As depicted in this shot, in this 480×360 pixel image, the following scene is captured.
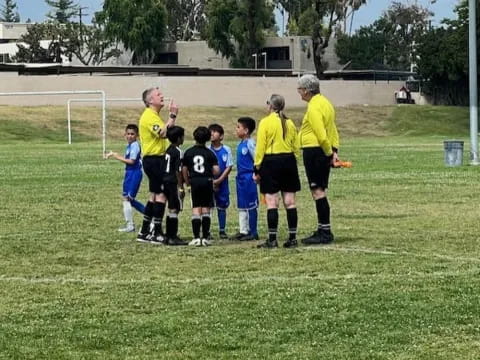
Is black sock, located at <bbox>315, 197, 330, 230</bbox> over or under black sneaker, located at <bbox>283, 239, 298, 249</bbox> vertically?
over

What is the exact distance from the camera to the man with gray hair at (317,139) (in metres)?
13.3

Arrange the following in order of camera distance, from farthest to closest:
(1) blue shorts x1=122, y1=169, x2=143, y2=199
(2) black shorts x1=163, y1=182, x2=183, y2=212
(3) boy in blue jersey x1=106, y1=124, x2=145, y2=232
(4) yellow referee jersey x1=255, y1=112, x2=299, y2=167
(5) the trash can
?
(5) the trash can, (1) blue shorts x1=122, y1=169, x2=143, y2=199, (3) boy in blue jersey x1=106, y1=124, x2=145, y2=232, (2) black shorts x1=163, y1=182, x2=183, y2=212, (4) yellow referee jersey x1=255, y1=112, x2=299, y2=167

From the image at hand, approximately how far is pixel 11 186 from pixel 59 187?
1206 millimetres

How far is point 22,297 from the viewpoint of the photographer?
10.0 metres

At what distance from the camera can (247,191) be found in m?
14.5

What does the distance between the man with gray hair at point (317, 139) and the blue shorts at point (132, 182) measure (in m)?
3.00

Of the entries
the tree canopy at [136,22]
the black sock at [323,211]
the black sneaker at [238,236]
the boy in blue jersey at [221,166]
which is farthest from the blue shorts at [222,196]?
the tree canopy at [136,22]

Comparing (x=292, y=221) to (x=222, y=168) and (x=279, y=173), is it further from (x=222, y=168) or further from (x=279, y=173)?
(x=222, y=168)

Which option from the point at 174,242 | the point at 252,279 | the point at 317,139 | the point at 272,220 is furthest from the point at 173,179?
the point at 252,279

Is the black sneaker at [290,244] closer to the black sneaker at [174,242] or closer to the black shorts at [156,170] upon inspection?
the black sneaker at [174,242]

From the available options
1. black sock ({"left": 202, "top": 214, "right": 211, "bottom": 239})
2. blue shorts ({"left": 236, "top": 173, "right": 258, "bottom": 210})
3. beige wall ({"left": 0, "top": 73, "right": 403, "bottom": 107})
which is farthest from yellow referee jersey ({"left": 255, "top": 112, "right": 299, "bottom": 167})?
beige wall ({"left": 0, "top": 73, "right": 403, "bottom": 107})

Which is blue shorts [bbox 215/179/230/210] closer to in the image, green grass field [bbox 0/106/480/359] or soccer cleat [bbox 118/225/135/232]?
green grass field [bbox 0/106/480/359]

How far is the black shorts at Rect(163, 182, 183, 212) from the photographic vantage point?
13.7m

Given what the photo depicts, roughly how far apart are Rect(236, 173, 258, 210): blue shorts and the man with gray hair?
1.19m
